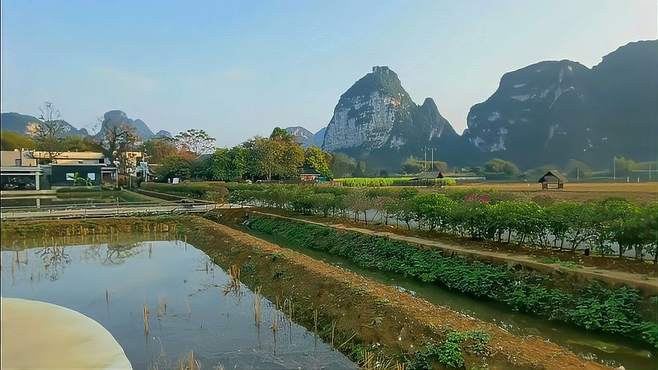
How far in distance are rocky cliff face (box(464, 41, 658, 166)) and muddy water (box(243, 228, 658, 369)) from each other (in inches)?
627

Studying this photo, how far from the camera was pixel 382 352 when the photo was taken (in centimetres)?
547

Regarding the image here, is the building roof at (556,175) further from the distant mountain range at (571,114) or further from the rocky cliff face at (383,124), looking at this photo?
the rocky cliff face at (383,124)

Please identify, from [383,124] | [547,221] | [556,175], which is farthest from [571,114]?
[383,124]

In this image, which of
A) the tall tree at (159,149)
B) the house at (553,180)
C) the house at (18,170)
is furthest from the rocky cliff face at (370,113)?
the house at (18,170)

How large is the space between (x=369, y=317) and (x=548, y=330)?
2.84 meters

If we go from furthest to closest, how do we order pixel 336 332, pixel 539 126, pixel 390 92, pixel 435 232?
pixel 390 92 < pixel 539 126 < pixel 435 232 < pixel 336 332

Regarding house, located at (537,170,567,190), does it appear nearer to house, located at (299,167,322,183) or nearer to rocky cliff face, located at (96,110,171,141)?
house, located at (299,167,322,183)

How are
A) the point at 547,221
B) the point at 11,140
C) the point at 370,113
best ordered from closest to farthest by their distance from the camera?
the point at 11,140 → the point at 547,221 → the point at 370,113

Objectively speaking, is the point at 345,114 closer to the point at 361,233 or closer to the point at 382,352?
the point at 361,233

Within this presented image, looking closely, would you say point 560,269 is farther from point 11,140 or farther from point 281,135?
point 281,135

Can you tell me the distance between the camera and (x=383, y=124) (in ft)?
340

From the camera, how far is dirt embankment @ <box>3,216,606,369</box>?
4.92 meters

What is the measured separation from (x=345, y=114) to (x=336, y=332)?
113m

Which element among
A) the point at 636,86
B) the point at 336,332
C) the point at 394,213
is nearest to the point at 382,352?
the point at 336,332
